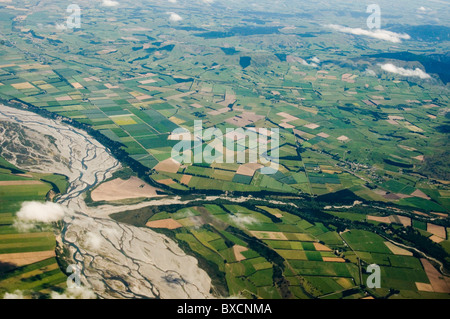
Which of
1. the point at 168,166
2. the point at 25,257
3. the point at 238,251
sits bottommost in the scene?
the point at 238,251

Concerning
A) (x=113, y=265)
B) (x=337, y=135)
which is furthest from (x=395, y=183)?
(x=113, y=265)

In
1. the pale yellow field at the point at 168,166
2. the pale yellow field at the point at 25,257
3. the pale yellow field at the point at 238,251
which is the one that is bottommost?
the pale yellow field at the point at 238,251

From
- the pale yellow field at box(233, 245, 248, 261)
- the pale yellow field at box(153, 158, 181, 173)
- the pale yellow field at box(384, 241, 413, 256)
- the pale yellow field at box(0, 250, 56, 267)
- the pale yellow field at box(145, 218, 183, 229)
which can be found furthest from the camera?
the pale yellow field at box(153, 158, 181, 173)

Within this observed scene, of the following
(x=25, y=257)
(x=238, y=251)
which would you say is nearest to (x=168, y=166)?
(x=238, y=251)

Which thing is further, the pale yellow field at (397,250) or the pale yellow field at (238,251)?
the pale yellow field at (397,250)

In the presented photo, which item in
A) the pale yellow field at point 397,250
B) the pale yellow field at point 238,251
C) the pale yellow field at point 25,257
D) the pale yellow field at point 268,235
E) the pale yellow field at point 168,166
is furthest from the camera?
the pale yellow field at point 168,166

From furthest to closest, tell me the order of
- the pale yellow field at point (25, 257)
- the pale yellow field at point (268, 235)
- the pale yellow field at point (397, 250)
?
1. the pale yellow field at point (268, 235)
2. the pale yellow field at point (397, 250)
3. the pale yellow field at point (25, 257)

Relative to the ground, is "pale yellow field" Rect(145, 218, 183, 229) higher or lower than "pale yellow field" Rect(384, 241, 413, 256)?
lower

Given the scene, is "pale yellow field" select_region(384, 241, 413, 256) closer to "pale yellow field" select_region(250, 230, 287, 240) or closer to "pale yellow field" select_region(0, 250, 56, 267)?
"pale yellow field" select_region(250, 230, 287, 240)

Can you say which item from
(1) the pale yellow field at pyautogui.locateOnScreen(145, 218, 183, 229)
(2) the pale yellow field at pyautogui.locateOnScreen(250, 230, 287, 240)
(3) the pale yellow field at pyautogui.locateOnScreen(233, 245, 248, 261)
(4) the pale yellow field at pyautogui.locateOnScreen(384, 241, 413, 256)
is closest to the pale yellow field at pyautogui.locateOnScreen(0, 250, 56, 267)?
(1) the pale yellow field at pyautogui.locateOnScreen(145, 218, 183, 229)

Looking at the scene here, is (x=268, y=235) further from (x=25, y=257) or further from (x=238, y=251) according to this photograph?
(x=25, y=257)

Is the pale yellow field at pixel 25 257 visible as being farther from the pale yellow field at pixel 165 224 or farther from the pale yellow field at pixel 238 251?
the pale yellow field at pixel 238 251

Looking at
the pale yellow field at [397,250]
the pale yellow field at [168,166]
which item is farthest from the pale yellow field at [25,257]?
the pale yellow field at [397,250]
